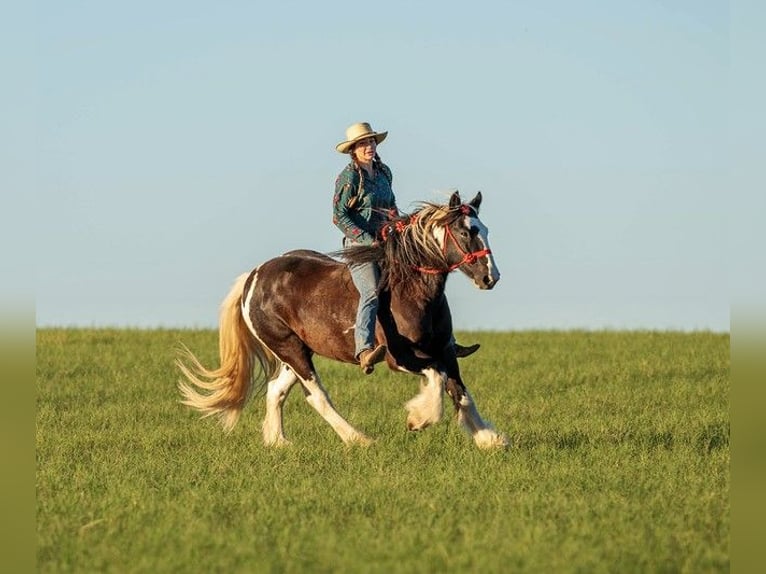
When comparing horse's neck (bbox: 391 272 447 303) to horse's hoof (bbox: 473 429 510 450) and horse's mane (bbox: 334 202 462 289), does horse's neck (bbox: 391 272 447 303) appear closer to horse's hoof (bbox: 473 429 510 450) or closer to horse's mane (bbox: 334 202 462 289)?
horse's mane (bbox: 334 202 462 289)

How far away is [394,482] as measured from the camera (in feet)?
28.2

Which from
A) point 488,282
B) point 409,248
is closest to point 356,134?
point 409,248

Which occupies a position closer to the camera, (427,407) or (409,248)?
(427,407)

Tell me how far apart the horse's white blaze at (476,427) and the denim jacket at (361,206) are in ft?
5.38

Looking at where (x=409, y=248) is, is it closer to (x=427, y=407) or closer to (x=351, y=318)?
(x=351, y=318)

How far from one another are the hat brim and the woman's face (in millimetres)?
52

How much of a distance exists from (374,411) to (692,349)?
22.9ft

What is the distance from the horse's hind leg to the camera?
36.6ft

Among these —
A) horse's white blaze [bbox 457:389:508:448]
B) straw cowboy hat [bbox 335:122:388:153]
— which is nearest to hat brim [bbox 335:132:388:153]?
straw cowboy hat [bbox 335:122:388:153]

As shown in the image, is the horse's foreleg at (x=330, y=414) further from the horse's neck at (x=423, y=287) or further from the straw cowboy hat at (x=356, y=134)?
the straw cowboy hat at (x=356, y=134)

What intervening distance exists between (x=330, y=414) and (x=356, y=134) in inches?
98.9

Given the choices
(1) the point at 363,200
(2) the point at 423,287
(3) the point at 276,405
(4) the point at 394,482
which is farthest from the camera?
(3) the point at 276,405

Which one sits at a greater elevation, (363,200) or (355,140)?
(355,140)

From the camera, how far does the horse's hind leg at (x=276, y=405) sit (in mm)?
11164
